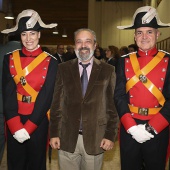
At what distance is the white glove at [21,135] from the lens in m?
2.25

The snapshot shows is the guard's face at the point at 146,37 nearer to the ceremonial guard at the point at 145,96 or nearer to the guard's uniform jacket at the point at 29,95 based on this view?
the ceremonial guard at the point at 145,96

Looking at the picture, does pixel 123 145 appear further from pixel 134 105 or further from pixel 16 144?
pixel 16 144

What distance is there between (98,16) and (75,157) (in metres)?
11.1

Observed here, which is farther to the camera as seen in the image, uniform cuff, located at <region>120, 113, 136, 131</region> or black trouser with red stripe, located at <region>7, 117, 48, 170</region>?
black trouser with red stripe, located at <region>7, 117, 48, 170</region>

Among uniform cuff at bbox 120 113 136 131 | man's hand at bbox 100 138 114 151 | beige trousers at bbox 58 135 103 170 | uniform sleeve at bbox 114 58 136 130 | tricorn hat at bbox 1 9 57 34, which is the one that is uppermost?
tricorn hat at bbox 1 9 57 34

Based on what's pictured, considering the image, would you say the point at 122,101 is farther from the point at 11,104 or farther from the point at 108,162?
the point at 108,162

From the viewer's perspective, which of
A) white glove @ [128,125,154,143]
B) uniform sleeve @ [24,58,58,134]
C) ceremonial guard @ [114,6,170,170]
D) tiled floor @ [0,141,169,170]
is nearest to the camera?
white glove @ [128,125,154,143]

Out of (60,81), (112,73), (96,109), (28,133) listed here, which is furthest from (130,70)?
(28,133)

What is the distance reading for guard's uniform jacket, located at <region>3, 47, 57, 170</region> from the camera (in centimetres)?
232

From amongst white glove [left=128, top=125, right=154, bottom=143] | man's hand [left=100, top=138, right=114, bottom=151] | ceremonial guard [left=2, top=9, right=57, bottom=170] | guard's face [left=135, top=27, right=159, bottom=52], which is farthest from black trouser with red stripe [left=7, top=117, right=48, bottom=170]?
guard's face [left=135, top=27, right=159, bottom=52]

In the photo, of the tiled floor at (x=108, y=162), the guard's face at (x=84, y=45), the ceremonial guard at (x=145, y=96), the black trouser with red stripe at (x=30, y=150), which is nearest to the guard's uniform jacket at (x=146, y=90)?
the ceremonial guard at (x=145, y=96)

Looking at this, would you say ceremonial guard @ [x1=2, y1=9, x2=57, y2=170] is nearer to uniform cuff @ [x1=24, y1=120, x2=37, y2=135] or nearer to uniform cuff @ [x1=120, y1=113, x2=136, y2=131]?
uniform cuff @ [x1=24, y1=120, x2=37, y2=135]

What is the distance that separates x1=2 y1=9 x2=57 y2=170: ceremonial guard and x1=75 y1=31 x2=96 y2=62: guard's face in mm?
255

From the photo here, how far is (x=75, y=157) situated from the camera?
7.67 feet
